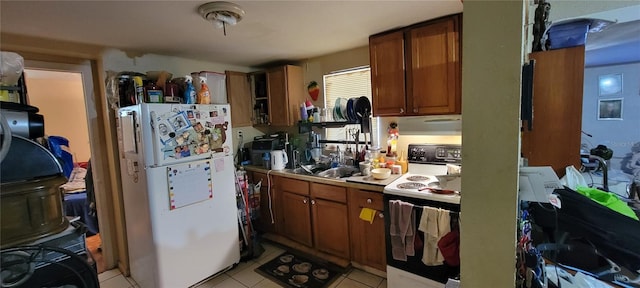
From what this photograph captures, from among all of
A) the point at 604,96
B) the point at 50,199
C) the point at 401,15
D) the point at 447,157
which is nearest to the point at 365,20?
the point at 401,15

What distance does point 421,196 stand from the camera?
1.87 m

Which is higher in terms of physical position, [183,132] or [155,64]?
[155,64]

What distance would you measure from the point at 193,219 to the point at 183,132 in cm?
75

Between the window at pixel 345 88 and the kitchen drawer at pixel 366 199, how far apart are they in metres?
0.69

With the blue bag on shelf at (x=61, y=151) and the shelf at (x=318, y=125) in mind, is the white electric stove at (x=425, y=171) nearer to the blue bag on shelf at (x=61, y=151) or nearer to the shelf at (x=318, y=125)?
the shelf at (x=318, y=125)

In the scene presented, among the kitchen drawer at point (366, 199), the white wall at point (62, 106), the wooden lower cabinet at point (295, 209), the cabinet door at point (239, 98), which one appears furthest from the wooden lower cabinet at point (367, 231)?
the white wall at point (62, 106)

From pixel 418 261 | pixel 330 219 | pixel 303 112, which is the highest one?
pixel 303 112

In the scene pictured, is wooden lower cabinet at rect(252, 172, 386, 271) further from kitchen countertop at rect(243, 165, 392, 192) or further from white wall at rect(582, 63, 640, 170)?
white wall at rect(582, 63, 640, 170)

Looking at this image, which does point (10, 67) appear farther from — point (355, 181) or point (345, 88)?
point (345, 88)

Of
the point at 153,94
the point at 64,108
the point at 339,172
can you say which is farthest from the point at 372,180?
the point at 64,108

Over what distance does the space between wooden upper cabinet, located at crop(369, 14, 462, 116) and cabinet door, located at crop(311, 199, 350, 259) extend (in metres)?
1.00

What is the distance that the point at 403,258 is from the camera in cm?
197

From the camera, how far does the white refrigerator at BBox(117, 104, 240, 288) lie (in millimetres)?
2049

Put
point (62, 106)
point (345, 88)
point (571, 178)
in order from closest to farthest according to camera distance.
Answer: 1. point (571, 178)
2. point (345, 88)
3. point (62, 106)
